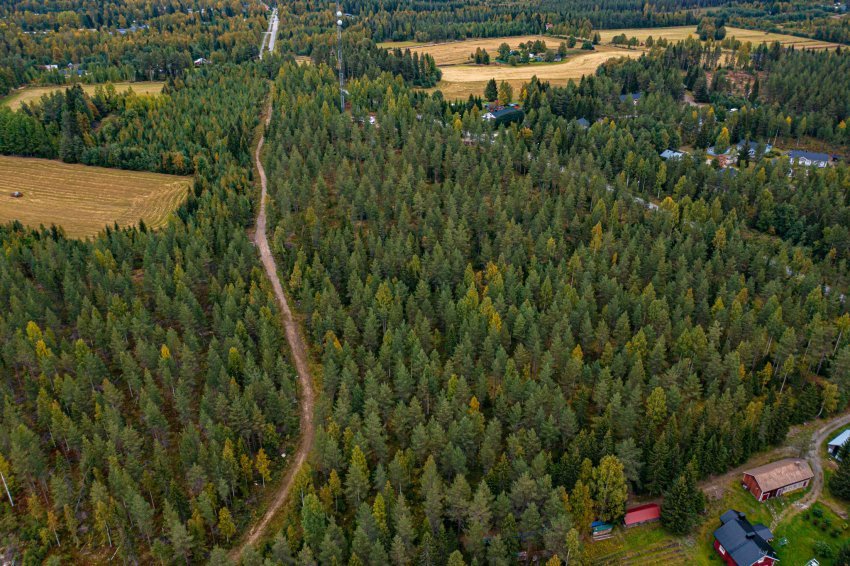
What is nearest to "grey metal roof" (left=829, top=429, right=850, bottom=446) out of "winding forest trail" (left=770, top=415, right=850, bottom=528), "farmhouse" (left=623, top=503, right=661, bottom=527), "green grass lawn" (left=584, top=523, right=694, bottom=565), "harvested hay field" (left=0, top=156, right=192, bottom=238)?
"winding forest trail" (left=770, top=415, right=850, bottom=528)

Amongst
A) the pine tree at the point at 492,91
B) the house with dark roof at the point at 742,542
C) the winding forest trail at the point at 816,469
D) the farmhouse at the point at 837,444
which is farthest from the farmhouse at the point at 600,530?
the pine tree at the point at 492,91

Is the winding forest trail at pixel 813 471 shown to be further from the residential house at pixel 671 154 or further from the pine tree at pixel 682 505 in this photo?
the residential house at pixel 671 154

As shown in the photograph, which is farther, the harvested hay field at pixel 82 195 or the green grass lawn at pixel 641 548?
the harvested hay field at pixel 82 195

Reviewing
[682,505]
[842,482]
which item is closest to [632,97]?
[842,482]

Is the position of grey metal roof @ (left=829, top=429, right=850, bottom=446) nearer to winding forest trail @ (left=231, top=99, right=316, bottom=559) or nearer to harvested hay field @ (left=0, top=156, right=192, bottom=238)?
winding forest trail @ (left=231, top=99, right=316, bottom=559)

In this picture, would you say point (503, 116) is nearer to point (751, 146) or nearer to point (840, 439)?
point (751, 146)

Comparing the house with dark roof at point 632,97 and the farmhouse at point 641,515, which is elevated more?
the house with dark roof at point 632,97
